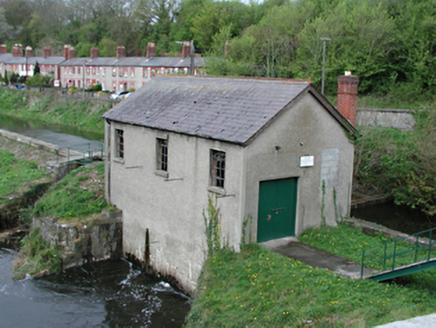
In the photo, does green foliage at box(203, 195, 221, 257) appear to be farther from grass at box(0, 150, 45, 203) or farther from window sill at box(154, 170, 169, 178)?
grass at box(0, 150, 45, 203)

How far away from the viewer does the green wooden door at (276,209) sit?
13.9m

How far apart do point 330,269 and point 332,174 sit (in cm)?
398

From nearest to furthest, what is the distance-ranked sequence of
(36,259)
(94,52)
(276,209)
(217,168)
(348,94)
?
(217,168), (276,209), (36,259), (348,94), (94,52)

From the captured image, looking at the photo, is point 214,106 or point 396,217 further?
point 396,217

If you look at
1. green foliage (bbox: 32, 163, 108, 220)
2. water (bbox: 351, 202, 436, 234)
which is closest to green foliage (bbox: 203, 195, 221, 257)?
green foliage (bbox: 32, 163, 108, 220)

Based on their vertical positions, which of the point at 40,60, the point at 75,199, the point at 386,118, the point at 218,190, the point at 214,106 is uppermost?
the point at 40,60

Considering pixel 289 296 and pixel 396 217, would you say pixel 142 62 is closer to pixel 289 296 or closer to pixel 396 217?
pixel 396 217

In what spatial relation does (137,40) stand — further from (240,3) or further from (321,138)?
(321,138)

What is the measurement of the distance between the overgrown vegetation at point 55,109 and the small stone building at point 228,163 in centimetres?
3346

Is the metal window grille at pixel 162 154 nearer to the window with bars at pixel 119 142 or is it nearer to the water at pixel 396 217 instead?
the window with bars at pixel 119 142

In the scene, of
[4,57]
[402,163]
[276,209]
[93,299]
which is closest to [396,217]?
[402,163]

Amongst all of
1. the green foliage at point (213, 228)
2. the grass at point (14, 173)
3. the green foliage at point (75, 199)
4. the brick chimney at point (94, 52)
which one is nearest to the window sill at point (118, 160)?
the green foliage at point (75, 199)

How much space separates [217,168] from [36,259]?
319 inches

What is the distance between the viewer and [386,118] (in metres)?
31.6
